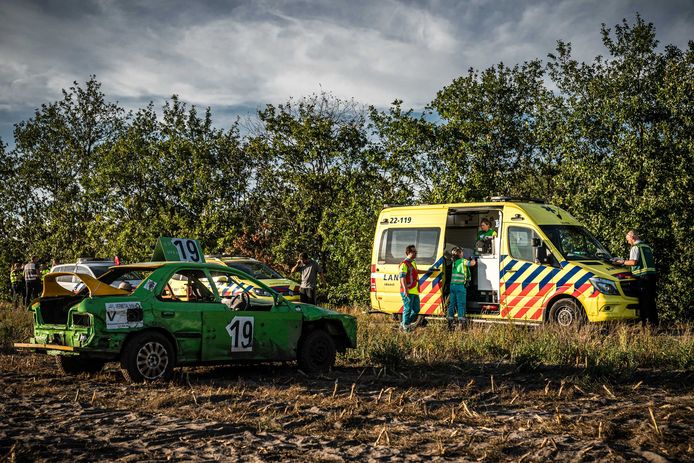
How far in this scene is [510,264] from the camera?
50.2ft

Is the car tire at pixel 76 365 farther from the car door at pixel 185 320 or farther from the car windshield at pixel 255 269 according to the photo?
A: the car windshield at pixel 255 269

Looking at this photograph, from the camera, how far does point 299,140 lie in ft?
79.7

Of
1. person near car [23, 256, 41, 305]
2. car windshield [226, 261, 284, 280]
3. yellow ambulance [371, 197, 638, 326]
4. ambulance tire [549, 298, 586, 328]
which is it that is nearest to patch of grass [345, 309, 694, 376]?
ambulance tire [549, 298, 586, 328]

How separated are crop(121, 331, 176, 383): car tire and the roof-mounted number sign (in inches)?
75.4

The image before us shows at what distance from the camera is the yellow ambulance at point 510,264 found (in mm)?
14188

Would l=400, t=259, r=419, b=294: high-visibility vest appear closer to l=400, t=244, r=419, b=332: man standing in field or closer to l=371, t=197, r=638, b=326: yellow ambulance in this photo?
l=400, t=244, r=419, b=332: man standing in field

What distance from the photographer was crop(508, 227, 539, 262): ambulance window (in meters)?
15.1

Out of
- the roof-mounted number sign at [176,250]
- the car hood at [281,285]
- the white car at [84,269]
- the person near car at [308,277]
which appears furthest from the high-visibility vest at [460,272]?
the white car at [84,269]

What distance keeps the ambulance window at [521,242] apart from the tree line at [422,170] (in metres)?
4.20

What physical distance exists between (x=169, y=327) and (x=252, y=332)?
3.92 ft

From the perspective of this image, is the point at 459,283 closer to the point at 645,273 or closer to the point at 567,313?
the point at 567,313

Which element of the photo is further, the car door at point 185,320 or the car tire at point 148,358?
the car door at point 185,320

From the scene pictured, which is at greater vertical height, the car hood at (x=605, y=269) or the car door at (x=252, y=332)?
the car hood at (x=605, y=269)

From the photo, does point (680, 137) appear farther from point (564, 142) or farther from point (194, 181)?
point (194, 181)
